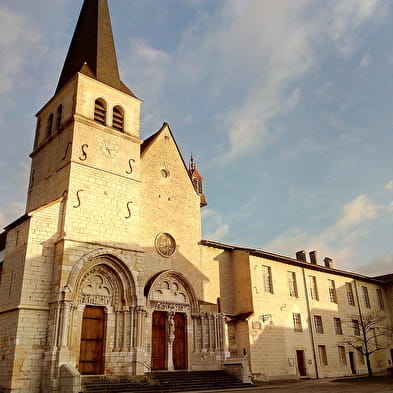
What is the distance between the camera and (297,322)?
2553 centimetres

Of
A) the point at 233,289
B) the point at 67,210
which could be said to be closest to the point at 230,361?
the point at 233,289

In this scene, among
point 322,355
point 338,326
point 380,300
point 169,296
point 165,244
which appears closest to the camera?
point 169,296

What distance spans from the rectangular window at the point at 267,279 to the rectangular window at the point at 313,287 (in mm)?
4333

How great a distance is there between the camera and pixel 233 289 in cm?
2403

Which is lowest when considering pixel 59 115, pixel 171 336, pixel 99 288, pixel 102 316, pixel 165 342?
pixel 165 342

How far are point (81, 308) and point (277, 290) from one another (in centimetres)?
1283

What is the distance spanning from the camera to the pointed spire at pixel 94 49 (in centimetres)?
2152

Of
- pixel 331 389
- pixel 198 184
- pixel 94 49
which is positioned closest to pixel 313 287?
pixel 198 184

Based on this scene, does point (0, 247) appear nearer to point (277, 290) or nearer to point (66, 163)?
point (66, 163)

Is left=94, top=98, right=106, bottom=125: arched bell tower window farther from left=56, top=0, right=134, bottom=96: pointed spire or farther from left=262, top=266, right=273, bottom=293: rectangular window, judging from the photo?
left=262, top=266, right=273, bottom=293: rectangular window

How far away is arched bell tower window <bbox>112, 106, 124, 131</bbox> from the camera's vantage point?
20953 mm

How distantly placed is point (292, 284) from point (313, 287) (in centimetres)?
252

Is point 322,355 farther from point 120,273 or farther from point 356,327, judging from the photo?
point 120,273

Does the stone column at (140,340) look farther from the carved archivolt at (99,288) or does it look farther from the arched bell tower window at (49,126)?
the arched bell tower window at (49,126)
